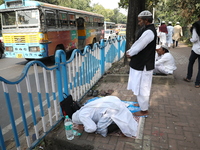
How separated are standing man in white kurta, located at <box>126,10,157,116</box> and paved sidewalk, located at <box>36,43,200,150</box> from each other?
0.46 metres

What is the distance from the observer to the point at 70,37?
9.66 m

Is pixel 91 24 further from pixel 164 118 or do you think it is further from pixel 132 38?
pixel 164 118

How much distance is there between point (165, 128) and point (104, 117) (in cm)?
106

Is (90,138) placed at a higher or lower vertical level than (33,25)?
lower

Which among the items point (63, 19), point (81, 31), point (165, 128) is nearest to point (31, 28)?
point (63, 19)

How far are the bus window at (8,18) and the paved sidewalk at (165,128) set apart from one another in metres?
6.32

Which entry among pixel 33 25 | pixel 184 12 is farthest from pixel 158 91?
pixel 184 12

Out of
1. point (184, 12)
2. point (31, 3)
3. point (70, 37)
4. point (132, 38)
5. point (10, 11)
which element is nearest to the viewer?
point (132, 38)

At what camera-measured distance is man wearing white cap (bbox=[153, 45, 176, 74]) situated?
15.7ft

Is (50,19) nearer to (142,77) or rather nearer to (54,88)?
(54,88)

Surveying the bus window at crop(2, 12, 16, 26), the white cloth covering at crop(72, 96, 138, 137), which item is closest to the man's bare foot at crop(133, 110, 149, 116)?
the white cloth covering at crop(72, 96, 138, 137)

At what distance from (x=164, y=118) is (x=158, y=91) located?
136 cm

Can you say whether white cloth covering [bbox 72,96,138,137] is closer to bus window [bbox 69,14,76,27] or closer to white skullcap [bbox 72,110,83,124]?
white skullcap [bbox 72,110,83,124]

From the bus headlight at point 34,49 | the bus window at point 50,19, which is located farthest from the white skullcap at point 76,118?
the bus window at point 50,19
